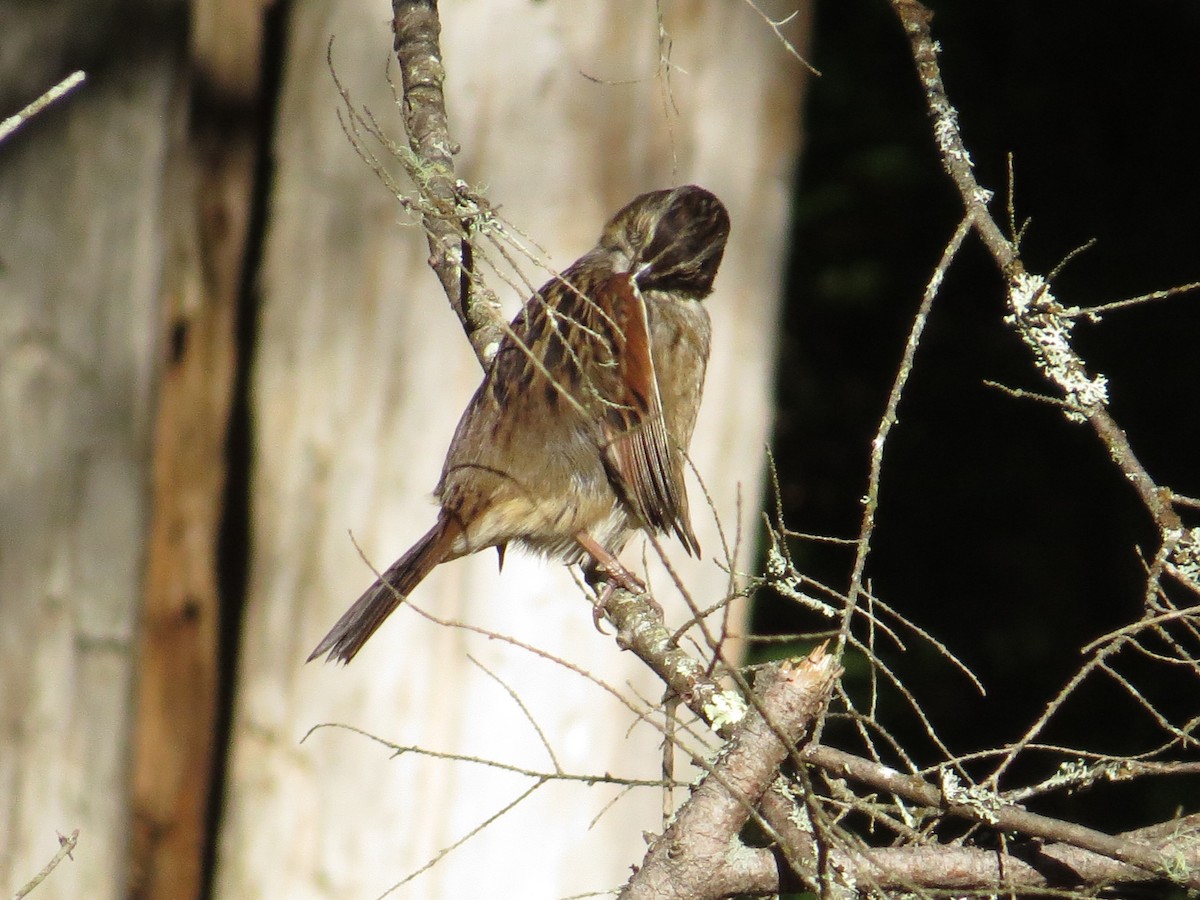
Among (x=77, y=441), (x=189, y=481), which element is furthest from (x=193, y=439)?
(x=77, y=441)

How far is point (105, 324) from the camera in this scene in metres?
3.88

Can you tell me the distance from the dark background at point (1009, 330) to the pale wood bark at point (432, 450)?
217cm

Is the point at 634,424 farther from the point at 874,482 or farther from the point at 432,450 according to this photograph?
the point at 874,482

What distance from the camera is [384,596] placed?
2918mm

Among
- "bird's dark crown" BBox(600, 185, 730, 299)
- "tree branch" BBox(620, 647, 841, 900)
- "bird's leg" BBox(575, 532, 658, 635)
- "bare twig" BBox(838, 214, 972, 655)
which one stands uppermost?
"bird's dark crown" BBox(600, 185, 730, 299)

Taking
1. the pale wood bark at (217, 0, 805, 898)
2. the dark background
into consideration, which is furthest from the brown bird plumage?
the dark background

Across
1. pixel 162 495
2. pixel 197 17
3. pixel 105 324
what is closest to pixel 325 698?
pixel 162 495

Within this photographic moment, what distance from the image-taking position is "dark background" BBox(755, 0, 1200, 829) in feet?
18.3

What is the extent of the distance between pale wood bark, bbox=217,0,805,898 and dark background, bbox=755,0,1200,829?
2.17m

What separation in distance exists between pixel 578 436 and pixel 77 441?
1628 mm

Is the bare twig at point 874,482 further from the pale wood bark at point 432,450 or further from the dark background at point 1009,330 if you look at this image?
the dark background at point 1009,330

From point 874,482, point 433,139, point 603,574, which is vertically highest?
point 433,139

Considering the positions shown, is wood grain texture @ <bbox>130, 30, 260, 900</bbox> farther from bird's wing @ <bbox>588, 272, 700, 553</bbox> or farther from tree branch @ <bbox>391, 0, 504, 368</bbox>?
bird's wing @ <bbox>588, 272, 700, 553</bbox>

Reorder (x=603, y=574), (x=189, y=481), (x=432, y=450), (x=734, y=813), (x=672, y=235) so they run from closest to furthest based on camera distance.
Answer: (x=734, y=813) → (x=603, y=574) → (x=672, y=235) → (x=432, y=450) → (x=189, y=481)
